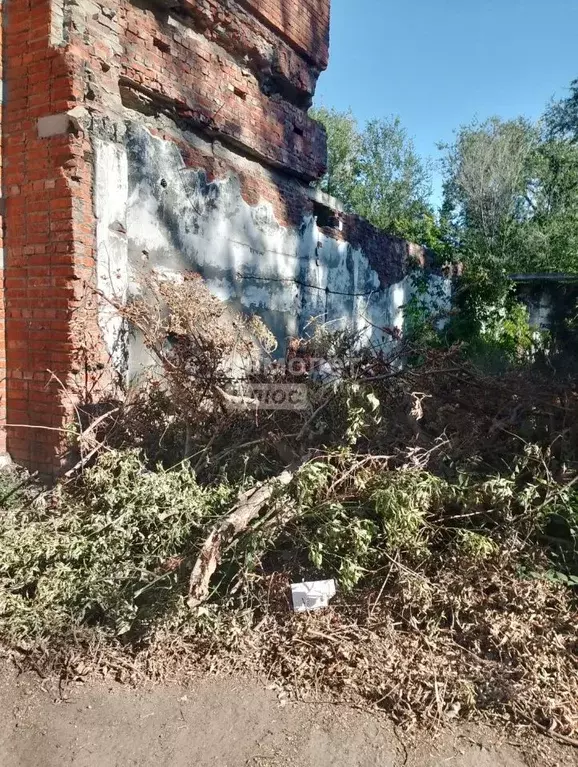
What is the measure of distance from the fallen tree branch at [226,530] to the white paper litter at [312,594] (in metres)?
0.45

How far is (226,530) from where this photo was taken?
3.21m

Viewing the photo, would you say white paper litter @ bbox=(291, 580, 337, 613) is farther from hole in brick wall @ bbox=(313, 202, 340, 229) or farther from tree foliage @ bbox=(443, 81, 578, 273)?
tree foliage @ bbox=(443, 81, 578, 273)

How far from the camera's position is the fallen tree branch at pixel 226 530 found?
3.03 meters

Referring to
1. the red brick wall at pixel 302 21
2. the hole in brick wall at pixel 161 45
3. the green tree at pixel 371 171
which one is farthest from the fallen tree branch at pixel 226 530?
the green tree at pixel 371 171

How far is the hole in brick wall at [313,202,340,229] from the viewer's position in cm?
796

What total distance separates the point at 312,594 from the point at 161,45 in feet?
15.8

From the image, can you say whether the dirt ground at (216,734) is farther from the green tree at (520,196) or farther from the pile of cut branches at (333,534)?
the green tree at (520,196)

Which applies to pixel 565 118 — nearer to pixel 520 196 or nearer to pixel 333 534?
pixel 520 196

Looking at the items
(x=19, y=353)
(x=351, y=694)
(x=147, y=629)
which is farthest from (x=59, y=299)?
(x=351, y=694)

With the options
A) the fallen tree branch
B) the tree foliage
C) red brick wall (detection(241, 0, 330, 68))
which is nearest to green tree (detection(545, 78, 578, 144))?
the tree foliage

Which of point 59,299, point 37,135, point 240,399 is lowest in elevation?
point 240,399

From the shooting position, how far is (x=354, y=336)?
14.4 ft

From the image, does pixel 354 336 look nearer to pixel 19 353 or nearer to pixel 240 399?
pixel 240 399

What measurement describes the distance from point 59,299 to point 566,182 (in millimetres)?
18092
